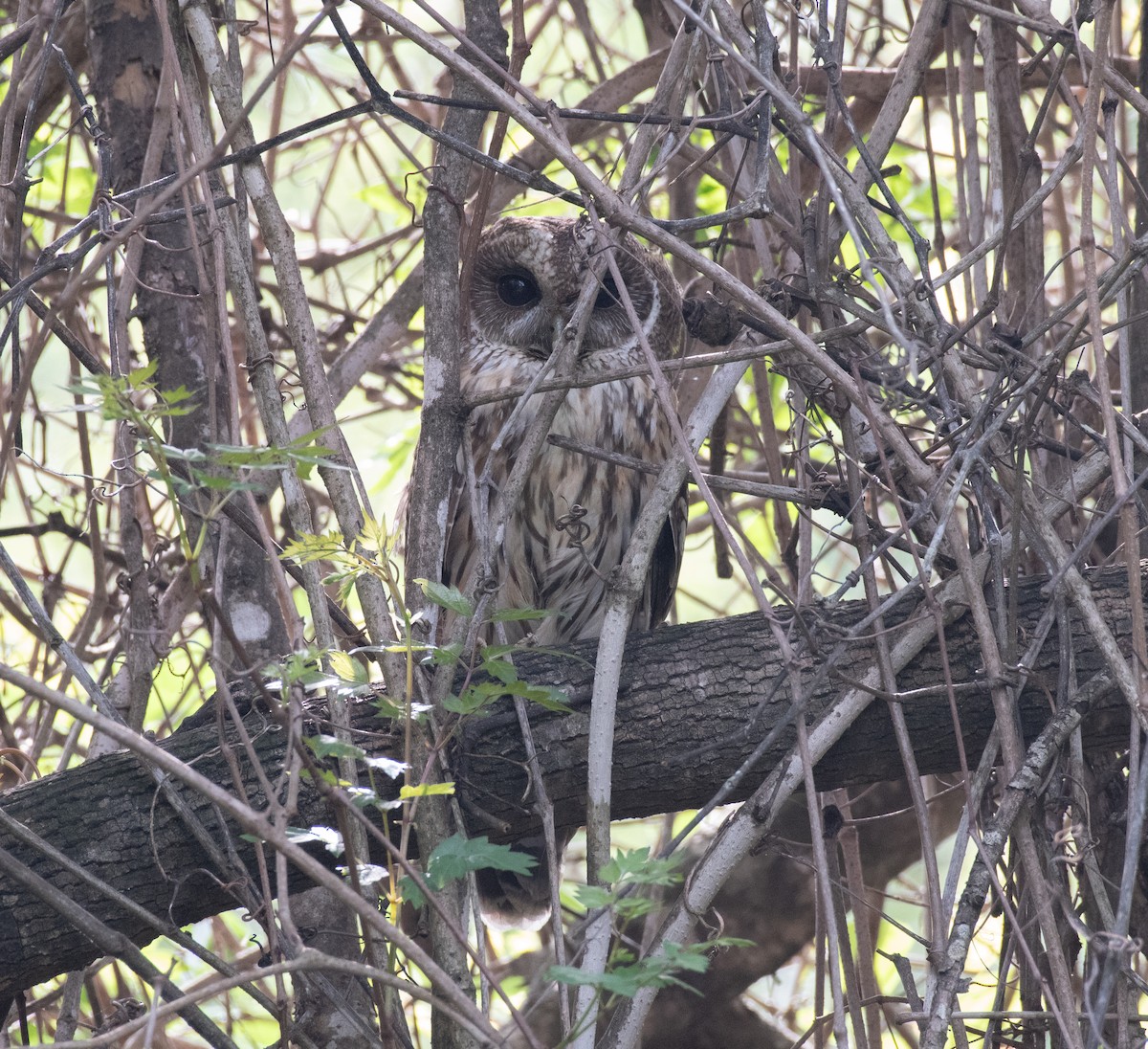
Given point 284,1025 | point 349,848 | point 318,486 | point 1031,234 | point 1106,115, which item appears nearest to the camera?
point 349,848

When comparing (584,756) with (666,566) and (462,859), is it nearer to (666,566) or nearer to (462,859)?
(462,859)

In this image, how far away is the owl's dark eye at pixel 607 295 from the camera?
9.11ft

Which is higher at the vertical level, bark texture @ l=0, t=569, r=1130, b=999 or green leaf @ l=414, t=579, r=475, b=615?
green leaf @ l=414, t=579, r=475, b=615

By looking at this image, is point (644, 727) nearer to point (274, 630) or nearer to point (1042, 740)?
point (1042, 740)

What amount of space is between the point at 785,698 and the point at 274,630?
1.06 m

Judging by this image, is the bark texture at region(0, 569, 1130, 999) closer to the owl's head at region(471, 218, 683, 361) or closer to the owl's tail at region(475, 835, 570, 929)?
the owl's tail at region(475, 835, 570, 929)

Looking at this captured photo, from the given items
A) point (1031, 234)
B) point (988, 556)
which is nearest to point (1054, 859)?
point (988, 556)

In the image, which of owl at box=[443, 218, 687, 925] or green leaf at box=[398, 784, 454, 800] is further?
owl at box=[443, 218, 687, 925]

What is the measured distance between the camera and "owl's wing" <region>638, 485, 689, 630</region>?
290cm

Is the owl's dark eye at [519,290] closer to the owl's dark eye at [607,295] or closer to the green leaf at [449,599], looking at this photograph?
the owl's dark eye at [607,295]

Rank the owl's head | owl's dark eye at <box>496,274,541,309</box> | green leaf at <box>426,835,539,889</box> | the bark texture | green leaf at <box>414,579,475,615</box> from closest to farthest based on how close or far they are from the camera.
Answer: green leaf at <box>426,835,539,889</box> → green leaf at <box>414,579,475,615</box> → the bark texture → the owl's head → owl's dark eye at <box>496,274,541,309</box>

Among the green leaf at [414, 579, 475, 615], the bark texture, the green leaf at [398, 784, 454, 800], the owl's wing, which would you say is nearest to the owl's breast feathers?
the owl's wing

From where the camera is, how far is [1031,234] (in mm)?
2445

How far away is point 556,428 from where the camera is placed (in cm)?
290
